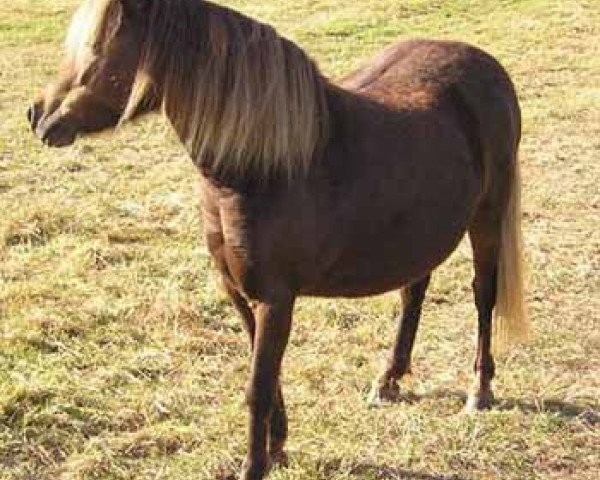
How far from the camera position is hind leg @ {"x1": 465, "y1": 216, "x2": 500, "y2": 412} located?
4.12 metres

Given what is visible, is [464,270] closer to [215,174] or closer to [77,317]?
[77,317]

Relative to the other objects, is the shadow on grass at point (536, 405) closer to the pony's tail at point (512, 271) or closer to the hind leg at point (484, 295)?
the hind leg at point (484, 295)

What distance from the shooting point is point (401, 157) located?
351 centimetres

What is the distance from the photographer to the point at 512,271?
419 cm

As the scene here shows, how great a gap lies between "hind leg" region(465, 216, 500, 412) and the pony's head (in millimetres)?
1690

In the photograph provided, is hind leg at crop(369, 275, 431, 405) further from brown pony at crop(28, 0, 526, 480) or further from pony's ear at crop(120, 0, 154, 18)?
pony's ear at crop(120, 0, 154, 18)

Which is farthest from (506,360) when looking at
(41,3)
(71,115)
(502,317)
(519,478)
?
(41,3)

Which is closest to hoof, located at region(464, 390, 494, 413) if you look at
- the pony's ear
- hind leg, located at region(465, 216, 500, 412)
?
hind leg, located at region(465, 216, 500, 412)

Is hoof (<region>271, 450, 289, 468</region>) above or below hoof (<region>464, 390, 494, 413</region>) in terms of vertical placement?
above

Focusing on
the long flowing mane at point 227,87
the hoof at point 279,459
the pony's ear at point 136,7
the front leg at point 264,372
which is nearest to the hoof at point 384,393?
the hoof at point 279,459

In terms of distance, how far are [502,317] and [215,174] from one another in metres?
1.72

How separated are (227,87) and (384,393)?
5.55ft

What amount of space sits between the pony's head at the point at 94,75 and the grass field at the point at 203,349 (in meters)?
0.18

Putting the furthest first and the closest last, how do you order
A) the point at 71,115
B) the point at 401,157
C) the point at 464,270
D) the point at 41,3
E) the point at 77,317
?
1. the point at 41,3
2. the point at 464,270
3. the point at 77,317
4. the point at 401,157
5. the point at 71,115
